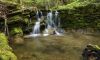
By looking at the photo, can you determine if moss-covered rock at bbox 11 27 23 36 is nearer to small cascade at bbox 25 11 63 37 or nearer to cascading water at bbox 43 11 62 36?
small cascade at bbox 25 11 63 37

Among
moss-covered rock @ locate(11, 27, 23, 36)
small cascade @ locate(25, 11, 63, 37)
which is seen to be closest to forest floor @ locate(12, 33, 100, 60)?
moss-covered rock @ locate(11, 27, 23, 36)

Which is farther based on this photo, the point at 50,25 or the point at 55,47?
the point at 50,25

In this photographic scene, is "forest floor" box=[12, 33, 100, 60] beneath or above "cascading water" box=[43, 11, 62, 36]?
beneath

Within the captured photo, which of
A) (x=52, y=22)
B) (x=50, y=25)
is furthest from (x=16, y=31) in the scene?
(x=52, y=22)

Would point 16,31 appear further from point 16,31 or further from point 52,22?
point 52,22

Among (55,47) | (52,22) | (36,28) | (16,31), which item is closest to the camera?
(55,47)

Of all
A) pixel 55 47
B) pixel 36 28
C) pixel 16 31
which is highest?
pixel 16 31

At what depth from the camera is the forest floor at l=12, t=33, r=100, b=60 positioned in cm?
1380

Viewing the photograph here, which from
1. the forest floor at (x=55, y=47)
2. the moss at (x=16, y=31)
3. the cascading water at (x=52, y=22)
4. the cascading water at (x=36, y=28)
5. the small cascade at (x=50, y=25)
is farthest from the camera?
the cascading water at (x=52, y=22)

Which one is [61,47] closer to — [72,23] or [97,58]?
[97,58]

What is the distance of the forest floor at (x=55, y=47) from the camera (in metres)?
13.8

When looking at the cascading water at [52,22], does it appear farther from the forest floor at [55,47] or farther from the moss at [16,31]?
the moss at [16,31]

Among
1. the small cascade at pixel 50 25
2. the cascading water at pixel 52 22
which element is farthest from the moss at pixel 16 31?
the cascading water at pixel 52 22

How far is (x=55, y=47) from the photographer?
52.1 feet
